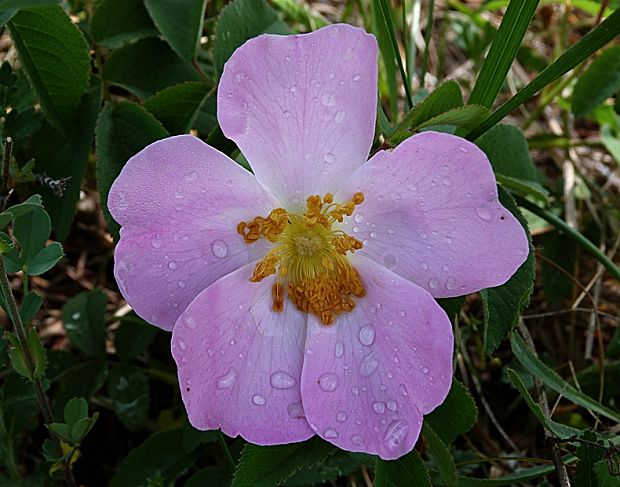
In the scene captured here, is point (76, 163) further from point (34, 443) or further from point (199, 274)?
point (34, 443)

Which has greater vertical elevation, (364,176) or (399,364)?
(364,176)

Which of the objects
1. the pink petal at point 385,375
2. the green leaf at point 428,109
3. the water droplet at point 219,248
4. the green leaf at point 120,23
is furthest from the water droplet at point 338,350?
the green leaf at point 120,23

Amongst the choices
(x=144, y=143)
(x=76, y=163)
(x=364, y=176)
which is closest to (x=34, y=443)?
(x=76, y=163)

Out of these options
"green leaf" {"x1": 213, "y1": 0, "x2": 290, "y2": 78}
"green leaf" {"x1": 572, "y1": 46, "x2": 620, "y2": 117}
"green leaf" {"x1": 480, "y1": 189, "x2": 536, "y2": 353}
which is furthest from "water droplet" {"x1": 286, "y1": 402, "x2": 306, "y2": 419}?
"green leaf" {"x1": 572, "y1": 46, "x2": 620, "y2": 117}

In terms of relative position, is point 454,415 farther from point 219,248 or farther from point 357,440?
point 219,248

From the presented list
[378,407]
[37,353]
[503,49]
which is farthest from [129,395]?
[503,49]
